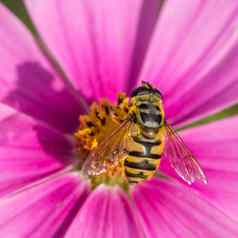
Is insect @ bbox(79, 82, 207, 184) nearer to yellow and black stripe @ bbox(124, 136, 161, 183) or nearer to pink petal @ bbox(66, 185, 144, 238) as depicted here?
yellow and black stripe @ bbox(124, 136, 161, 183)

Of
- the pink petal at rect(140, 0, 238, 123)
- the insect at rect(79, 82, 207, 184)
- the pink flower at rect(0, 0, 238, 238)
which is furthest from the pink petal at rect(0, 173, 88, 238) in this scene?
the pink petal at rect(140, 0, 238, 123)

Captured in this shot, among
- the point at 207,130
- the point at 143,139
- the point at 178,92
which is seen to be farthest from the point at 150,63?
the point at 143,139

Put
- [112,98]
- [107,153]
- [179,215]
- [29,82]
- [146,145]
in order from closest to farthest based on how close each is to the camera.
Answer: [107,153] < [146,145] < [179,215] < [29,82] < [112,98]

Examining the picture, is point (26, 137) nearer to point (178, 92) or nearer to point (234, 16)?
point (178, 92)

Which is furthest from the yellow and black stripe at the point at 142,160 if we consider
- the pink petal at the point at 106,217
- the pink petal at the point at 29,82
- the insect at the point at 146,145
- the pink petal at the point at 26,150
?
the pink petal at the point at 29,82

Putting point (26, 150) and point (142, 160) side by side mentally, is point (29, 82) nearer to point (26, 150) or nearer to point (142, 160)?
point (26, 150)

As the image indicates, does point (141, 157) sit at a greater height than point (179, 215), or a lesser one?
greater

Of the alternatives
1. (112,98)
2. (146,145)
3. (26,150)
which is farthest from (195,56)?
(26,150)
